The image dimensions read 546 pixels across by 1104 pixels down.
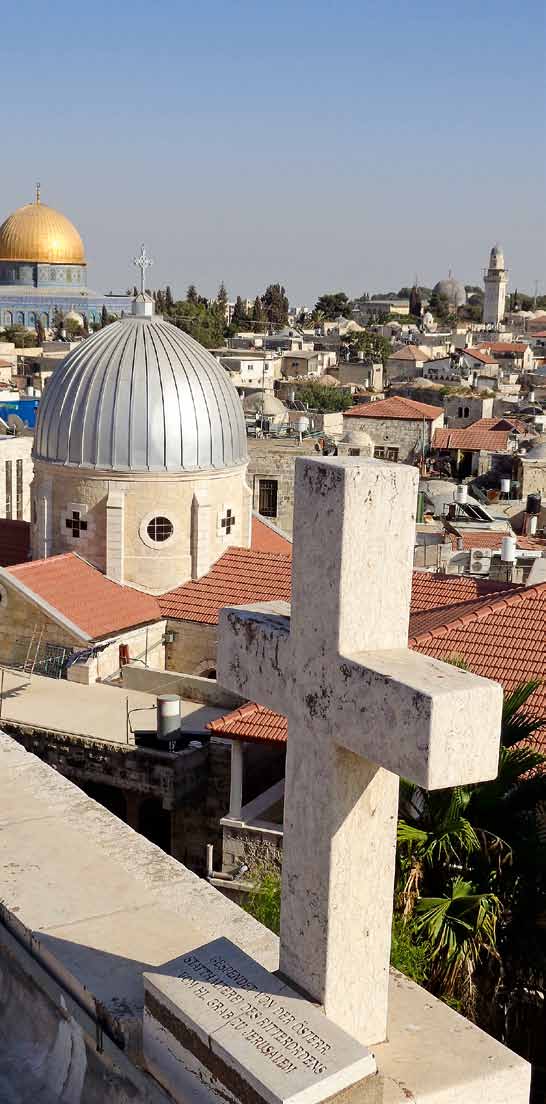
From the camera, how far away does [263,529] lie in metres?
22.5

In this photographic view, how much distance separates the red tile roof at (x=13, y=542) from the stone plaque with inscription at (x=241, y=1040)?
17.2 m

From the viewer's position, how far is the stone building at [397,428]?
4343cm

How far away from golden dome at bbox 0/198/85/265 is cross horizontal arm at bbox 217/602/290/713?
3290 inches

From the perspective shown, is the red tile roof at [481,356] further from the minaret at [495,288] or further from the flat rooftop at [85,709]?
the flat rooftop at [85,709]

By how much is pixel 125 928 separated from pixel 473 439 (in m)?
38.7

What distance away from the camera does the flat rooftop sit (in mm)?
15750

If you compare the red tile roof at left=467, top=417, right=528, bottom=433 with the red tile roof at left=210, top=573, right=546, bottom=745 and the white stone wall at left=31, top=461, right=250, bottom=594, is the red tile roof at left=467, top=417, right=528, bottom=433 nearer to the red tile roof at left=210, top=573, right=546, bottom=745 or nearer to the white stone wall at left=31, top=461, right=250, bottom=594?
the white stone wall at left=31, top=461, right=250, bottom=594

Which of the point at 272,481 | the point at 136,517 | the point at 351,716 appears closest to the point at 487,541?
the point at 272,481

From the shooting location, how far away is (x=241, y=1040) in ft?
12.7

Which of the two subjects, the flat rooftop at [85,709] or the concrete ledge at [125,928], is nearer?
the concrete ledge at [125,928]

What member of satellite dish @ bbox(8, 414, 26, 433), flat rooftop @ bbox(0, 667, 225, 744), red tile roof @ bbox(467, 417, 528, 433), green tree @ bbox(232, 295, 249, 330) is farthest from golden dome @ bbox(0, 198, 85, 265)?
flat rooftop @ bbox(0, 667, 225, 744)

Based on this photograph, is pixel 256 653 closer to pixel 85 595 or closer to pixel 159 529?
pixel 85 595

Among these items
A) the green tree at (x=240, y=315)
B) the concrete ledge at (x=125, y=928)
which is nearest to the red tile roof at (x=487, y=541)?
the concrete ledge at (x=125, y=928)

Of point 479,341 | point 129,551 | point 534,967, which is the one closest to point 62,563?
point 129,551
